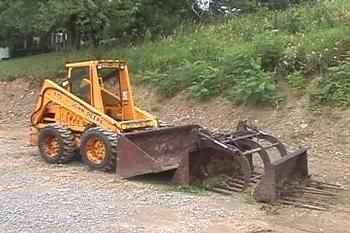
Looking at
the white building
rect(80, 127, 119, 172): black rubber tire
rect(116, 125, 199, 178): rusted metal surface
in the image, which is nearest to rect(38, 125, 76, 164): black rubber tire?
rect(80, 127, 119, 172): black rubber tire

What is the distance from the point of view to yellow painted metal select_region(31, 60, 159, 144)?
11383 mm

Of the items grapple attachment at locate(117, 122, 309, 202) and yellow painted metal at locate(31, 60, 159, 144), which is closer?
grapple attachment at locate(117, 122, 309, 202)

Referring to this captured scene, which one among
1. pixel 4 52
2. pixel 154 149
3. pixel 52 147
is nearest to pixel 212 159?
pixel 154 149

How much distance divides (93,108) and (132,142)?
1605 mm

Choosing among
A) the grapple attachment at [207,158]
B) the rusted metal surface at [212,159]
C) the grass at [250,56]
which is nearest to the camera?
the rusted metal surface at [212,159]

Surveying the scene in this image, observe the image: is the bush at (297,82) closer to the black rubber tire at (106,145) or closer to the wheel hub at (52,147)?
the black rubber tire at (106,145)

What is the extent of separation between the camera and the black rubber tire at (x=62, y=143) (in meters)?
11.5

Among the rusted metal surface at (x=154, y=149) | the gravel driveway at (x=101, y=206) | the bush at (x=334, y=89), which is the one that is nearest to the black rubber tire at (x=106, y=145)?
the gravel driveway at (x=101, y=206)

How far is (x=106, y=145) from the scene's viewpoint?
10.7 metres

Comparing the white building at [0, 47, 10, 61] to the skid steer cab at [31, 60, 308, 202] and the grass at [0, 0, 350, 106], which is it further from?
the skid steer cab at [31, 60, 308, 202]

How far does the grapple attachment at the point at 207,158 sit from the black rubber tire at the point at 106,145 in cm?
40

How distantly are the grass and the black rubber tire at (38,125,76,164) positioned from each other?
4.54 metres

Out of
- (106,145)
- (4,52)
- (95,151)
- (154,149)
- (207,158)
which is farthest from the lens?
(4,52)

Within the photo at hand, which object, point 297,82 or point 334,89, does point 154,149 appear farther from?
point 297,82
